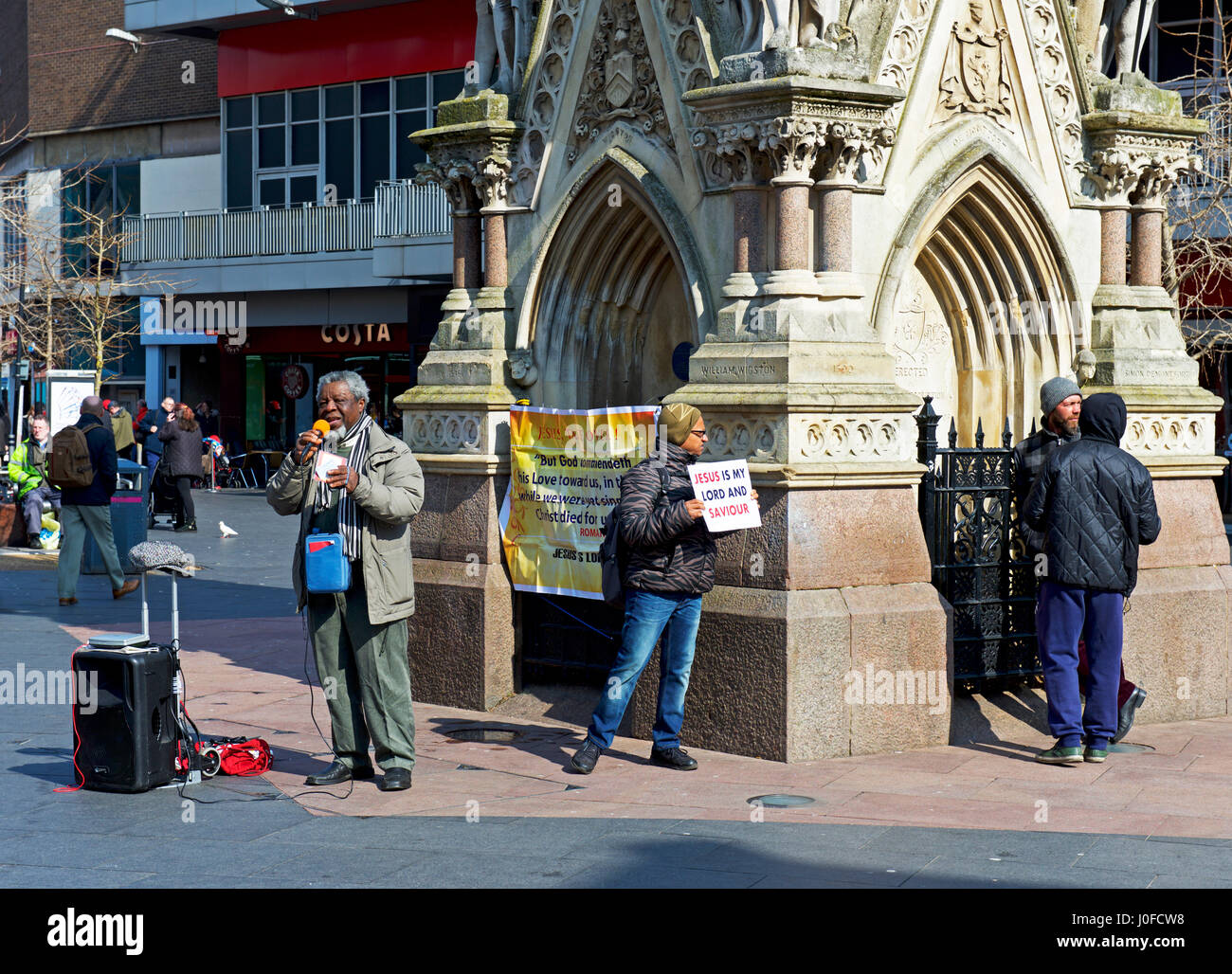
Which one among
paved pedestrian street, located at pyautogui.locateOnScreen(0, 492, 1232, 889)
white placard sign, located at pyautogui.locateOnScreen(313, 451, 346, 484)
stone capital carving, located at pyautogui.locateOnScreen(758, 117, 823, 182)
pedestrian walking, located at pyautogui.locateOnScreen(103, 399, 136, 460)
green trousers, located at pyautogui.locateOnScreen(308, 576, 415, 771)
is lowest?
paved pedestrian street, located at pyautogui.locateOnScreen(0, 492, 1232, 889)

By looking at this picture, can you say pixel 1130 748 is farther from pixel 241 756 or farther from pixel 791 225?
pixel 241 756

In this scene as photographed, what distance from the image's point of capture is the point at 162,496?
23.9 m

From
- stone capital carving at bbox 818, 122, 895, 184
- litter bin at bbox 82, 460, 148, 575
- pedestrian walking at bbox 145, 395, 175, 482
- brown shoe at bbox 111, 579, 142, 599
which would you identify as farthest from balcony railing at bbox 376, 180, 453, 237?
stone capital carving at bbox 818, 122, 895, 184

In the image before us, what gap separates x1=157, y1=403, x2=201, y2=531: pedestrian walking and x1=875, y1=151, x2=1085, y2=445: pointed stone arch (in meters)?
15.0

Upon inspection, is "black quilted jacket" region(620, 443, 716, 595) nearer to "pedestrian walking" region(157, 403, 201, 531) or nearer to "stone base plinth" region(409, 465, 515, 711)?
"stone base plinth" region(409, 465, 515, 711)

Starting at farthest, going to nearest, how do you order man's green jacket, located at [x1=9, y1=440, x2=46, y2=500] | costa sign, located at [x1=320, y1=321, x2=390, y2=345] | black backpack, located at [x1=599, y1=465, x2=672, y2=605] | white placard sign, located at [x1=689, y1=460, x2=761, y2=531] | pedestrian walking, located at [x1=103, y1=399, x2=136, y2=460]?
costa sign, located at [x1=320, y1=321, x2=390, y2=345]
pedestrian walking, located at [x1=103, y1=399, x2=136, y2=460]
man's green jacket, located at [x1=9, y1=440, x2=46, y2=500]
black backpack, located at [x1=599, y1=465, x2=672, y2=605]
white placard sign, located at [x1=689, y1=460, x2=761, y2=531]

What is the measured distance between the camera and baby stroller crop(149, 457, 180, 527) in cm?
2342

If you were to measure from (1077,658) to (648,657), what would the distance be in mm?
2119

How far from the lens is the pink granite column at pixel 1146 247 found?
10258 mm

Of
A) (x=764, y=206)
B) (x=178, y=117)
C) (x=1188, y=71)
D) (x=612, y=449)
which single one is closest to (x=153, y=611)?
(x=612, y=449)

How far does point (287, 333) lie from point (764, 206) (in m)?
31.6

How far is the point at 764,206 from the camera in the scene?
8.71 metres

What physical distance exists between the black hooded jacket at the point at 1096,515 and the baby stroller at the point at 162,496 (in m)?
17.2
